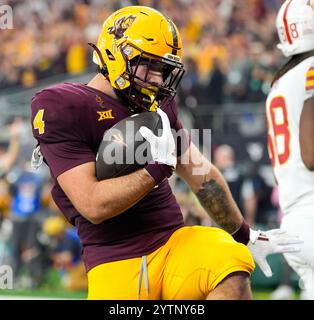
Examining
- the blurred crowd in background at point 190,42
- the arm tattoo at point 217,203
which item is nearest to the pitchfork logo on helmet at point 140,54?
the arm tattoo at point 217,203

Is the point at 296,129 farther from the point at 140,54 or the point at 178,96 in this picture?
the point at 178,96

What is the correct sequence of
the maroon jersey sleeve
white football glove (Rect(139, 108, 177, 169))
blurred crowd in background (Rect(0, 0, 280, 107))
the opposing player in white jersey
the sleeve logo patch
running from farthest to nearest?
1. blurred crowd in background (Rect(0, 0, 280, 107))
2. the opposing player in white jersey
3. the sleeve logo patch
4. the maroon jersey sleeve
5. white football glove (Rect(139, 108, 177, 169))

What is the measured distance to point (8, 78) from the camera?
1212 centimetres

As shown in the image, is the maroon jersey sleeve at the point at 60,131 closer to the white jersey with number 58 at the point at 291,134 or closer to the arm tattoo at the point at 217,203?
the arm tattoo at the point at 217,203

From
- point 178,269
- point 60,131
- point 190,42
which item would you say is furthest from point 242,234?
point 190,42

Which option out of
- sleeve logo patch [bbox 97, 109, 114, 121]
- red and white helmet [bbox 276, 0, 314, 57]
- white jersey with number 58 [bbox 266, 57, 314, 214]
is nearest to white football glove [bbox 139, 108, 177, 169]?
sleeve logo patch [bbox 97, 109, 114, 121]

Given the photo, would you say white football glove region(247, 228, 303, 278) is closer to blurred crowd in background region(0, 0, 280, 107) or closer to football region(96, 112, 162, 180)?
football region(96, 112, 162, 180)

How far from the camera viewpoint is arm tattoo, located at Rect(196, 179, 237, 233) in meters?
3.89

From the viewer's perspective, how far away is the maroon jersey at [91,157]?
337 cm

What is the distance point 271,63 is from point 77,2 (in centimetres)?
429

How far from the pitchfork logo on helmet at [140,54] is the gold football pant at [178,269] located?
60 cm

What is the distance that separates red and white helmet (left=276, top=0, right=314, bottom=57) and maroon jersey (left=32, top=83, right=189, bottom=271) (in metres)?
1.40

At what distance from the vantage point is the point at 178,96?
9570 millimetres

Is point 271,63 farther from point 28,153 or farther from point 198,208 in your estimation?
point 28,153
